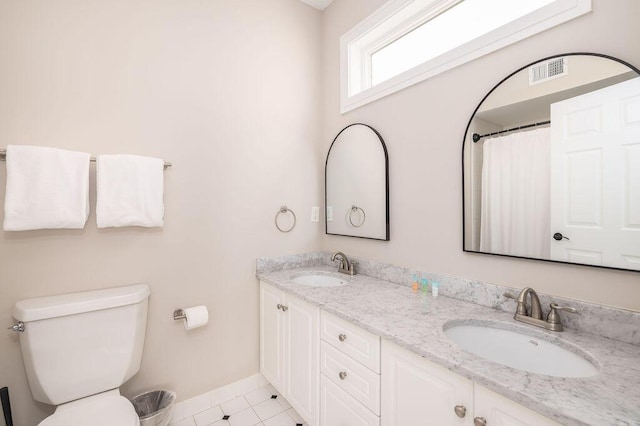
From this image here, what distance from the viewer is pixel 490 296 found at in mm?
1267

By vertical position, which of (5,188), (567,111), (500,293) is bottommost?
(500,293)

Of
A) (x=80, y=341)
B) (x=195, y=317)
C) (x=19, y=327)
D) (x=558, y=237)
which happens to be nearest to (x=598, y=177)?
(x=558, y=237)

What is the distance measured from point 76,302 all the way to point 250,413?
3.82 ft

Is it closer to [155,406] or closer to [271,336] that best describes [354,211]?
[271,336]

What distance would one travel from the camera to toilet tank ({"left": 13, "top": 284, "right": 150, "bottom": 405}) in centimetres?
119

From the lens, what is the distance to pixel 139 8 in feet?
5.11

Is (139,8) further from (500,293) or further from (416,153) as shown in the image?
(500,293)

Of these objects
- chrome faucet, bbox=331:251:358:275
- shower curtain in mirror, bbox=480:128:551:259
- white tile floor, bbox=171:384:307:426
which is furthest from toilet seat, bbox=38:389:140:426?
shower curtain in mirror, bbox=480:128:551:259

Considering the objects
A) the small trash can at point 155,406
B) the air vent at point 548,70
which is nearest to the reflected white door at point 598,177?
the air vent at point 548,70

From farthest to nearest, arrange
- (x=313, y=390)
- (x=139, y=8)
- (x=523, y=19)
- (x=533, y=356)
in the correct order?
(x=139, y=8) → (x=313, y=390) → (x=523, y=19) → (x=533, y=356)

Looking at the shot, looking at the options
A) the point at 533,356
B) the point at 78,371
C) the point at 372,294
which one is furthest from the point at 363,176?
the point at 78,371

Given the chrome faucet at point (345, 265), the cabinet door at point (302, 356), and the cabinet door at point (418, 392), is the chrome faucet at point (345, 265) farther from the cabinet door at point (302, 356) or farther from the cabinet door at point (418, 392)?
the cabinet door at point (418, 392)

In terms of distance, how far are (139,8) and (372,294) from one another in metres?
2.03

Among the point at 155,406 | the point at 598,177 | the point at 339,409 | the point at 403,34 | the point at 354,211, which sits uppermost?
the point at 403,34
